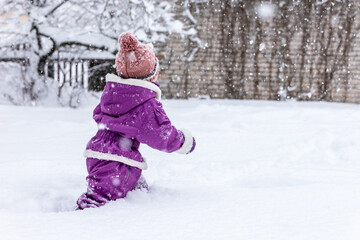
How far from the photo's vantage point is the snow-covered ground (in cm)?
168

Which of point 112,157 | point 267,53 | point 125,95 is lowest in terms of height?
point 112,157

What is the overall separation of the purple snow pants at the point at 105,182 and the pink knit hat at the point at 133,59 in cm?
53

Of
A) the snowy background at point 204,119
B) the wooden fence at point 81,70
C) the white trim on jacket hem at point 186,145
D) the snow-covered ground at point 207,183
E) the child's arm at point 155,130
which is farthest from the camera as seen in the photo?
the wooden fence at point 81,70

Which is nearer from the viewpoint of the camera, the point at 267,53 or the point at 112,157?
the point at 112,157

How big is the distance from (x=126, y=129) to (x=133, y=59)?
0.40 meters

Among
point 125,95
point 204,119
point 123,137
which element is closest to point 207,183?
point 123,137

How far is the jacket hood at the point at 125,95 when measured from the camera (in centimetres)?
208

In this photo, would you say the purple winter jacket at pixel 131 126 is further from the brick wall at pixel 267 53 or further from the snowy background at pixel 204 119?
the brick wall at pixel 267 53

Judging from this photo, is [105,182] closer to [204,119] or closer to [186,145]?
[186,145]

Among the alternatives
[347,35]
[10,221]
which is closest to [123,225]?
[10,221]

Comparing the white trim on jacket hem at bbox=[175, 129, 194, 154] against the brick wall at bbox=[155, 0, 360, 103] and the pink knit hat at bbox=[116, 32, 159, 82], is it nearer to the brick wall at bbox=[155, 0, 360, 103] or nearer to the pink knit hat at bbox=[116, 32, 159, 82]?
the pink knit hat at bbox=[116, 32, 159, 82]

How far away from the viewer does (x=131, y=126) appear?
2.08 metres

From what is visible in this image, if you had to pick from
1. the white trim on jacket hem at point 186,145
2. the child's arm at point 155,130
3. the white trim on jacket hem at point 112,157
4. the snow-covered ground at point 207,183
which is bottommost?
the snow-covered ground at point 207,183

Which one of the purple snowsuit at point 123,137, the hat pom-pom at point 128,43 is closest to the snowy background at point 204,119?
the purple snowsuit at point 123,137
